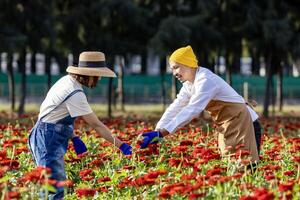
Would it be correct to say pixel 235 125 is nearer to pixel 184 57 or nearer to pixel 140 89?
pixel 184 57

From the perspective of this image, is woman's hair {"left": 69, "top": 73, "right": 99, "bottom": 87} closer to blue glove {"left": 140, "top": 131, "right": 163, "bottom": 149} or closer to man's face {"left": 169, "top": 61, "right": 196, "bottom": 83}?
blue glove {"left": 140, "top": 131, "right": 163, "bottom": 149}

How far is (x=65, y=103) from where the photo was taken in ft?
23.6

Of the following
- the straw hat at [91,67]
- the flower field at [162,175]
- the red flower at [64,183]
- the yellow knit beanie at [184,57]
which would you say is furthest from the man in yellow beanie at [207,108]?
the red flower at [64,183]

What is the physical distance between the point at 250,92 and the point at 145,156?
34631mm

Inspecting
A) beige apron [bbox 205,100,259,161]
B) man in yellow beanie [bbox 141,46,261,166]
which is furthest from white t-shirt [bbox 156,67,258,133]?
beige apron [bbox 205,100,259,161]

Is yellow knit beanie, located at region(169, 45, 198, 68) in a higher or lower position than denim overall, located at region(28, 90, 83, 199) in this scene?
higher

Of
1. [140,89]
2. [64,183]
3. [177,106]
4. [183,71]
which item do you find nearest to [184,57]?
[183,71]

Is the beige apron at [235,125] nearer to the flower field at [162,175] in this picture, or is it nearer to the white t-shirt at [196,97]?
the white t-shirt at [196,97]

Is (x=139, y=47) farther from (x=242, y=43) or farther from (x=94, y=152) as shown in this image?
(x=94, y=152)

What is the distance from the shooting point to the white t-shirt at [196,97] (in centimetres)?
762

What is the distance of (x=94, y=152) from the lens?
9781mm

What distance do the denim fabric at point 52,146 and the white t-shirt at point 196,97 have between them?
99cm

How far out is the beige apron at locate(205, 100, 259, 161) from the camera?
26.8 feet

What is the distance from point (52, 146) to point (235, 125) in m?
1.97
